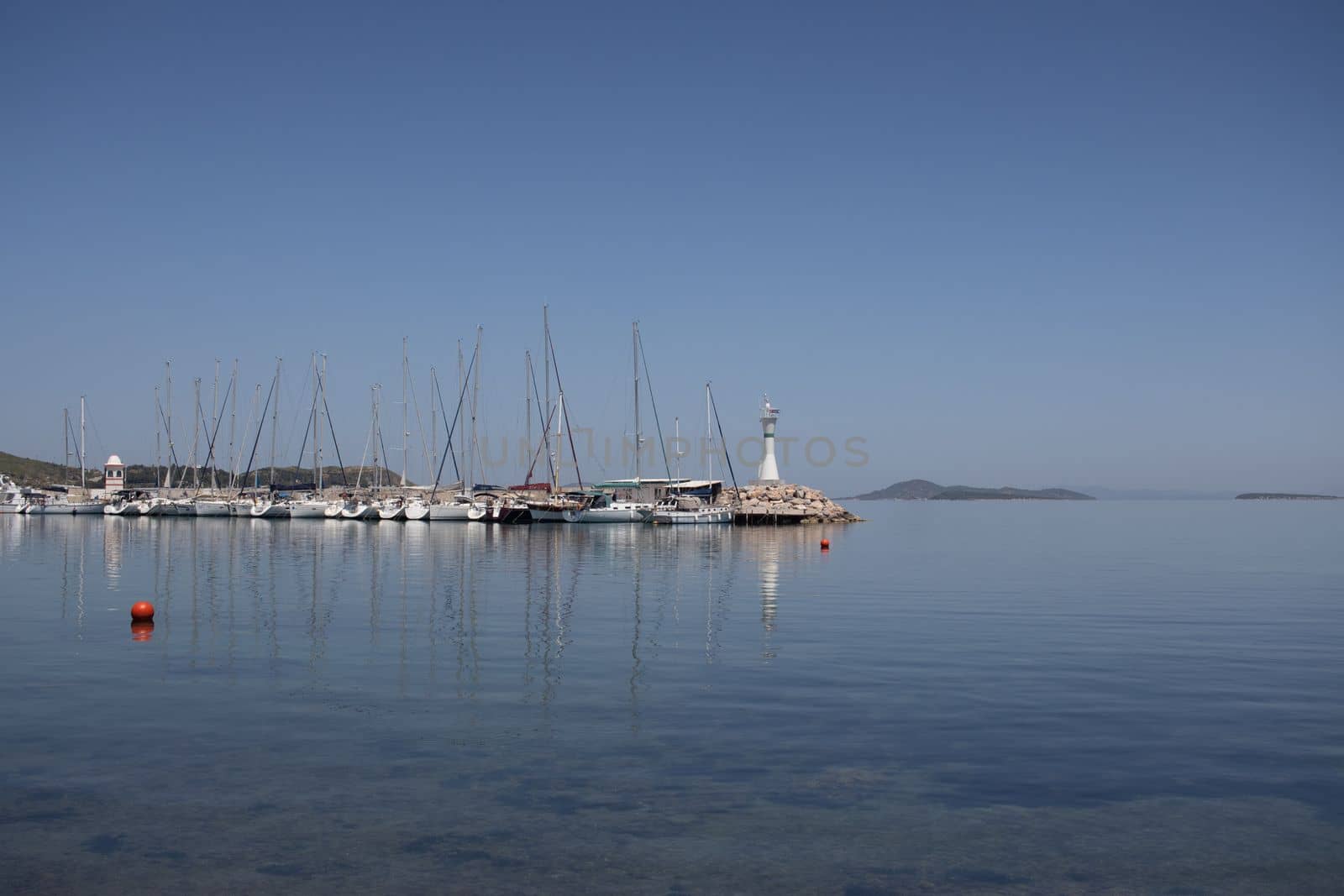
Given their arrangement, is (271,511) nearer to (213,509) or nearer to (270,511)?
(270,511)

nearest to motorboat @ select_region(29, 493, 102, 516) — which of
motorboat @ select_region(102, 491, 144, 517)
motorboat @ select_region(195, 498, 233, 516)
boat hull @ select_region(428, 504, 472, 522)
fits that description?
motorboat @ select_region(102, 491, 144, 517)

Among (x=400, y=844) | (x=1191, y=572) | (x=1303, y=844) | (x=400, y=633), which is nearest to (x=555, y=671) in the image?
(x=400, y=633)

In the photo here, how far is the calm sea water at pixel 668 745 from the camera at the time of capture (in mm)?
10750

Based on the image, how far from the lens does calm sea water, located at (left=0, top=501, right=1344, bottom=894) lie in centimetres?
1075

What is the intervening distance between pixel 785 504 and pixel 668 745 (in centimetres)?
11968

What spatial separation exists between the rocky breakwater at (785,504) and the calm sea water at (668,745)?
301 feet

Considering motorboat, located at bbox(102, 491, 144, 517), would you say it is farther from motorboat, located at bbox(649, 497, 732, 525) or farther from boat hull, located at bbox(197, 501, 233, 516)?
motorboat, located at bbox(649, 497, 732, 525)

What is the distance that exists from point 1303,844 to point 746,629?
18.1 metres

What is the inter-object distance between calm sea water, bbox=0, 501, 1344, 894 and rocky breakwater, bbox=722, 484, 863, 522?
301 ft

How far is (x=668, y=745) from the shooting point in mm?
15453

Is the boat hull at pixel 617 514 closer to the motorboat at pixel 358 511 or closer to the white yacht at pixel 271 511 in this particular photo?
the motorboat at pixel 358 511

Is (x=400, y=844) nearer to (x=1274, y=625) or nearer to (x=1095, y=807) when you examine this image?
(x=1095, y=807)

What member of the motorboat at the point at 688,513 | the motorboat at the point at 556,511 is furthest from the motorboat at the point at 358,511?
the motorboat at the point at 688,513

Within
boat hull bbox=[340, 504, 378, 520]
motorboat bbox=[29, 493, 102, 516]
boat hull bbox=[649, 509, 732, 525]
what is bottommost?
boat hull bbox=[649, 509, 732, 525]
